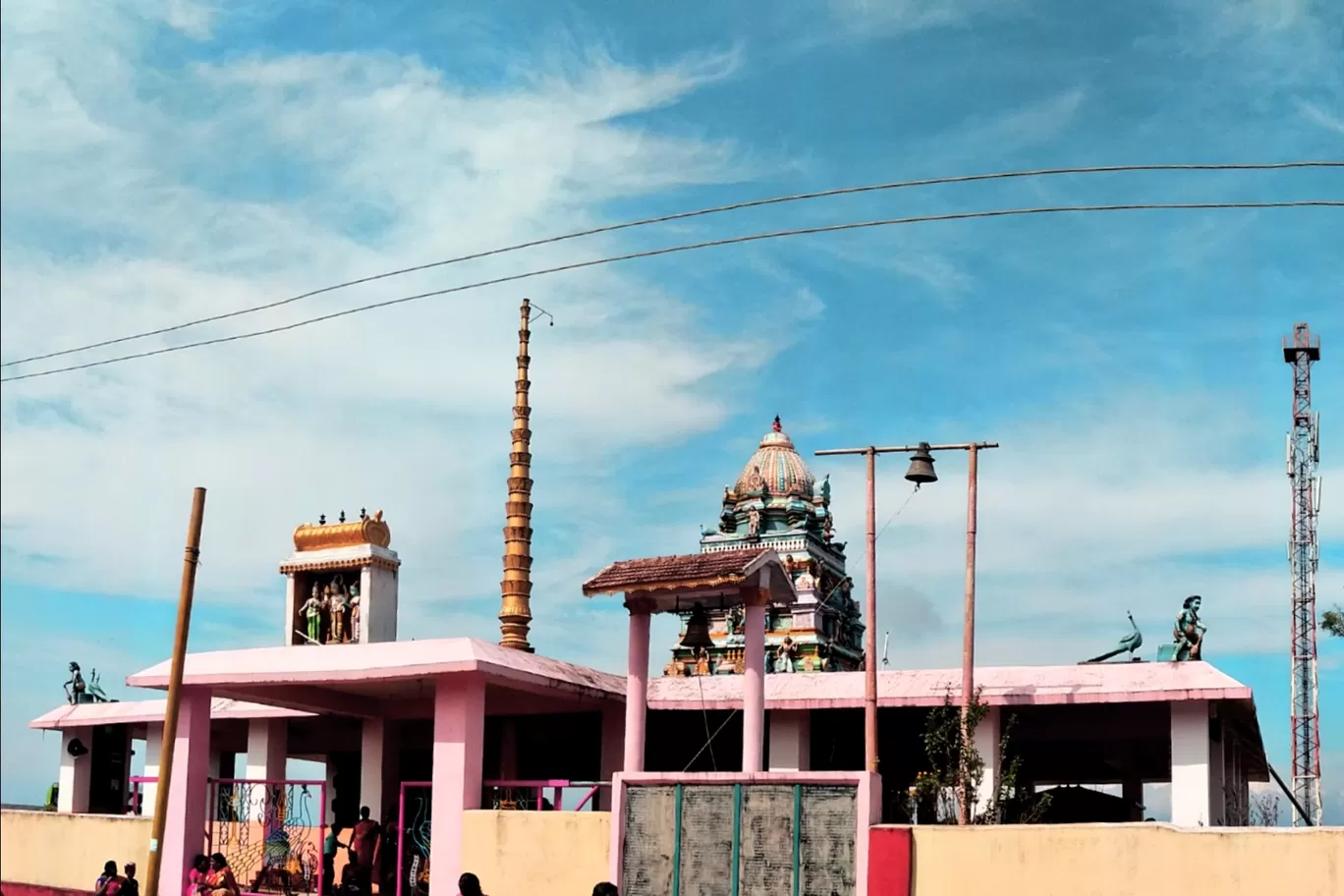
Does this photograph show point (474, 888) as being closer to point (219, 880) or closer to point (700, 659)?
point (219, 880)

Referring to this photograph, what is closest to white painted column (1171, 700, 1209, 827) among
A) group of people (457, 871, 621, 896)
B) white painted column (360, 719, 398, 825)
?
group of people (457, 871, 621, 896)

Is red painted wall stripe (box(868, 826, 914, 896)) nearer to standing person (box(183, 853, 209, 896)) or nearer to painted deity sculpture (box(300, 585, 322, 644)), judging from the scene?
standing person (box(183, 853, 209, 896))

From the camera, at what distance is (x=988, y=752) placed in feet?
66.2

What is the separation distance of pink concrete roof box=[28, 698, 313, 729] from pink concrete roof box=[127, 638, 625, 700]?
13.6ft

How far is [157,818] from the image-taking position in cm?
1236

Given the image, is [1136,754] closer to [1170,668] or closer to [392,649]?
[1170,668]

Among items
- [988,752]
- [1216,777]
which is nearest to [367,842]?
[988,752]

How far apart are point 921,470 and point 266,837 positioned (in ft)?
34.2

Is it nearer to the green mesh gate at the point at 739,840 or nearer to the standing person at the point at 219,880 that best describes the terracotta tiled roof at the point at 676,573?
the green mesh gate at the point at 739,840

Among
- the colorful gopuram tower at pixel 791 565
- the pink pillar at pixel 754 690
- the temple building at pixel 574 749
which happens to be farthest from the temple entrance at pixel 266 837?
the colorful gopuram tower at pixel 791 565

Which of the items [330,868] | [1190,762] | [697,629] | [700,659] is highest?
[697,629]

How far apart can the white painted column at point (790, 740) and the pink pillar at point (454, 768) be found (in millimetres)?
5201

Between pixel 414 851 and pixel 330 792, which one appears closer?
pixel 414 851

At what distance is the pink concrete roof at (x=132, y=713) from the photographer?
24.8 metres
